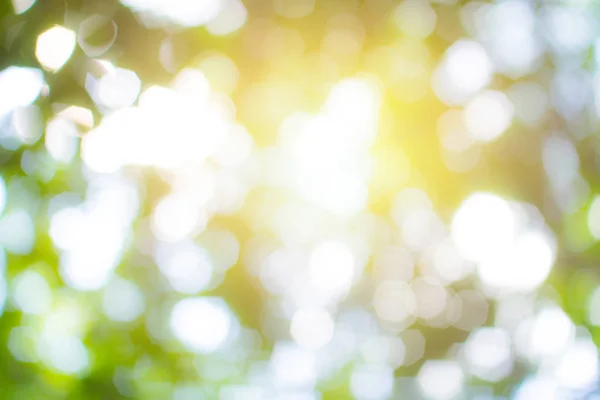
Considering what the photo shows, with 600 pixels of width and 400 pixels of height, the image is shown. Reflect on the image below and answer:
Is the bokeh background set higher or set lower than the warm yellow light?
lower

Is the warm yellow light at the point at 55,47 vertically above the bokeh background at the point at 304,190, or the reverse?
the warm yellow light at the point at 55,47

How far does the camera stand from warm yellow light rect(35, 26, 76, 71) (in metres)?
1.70

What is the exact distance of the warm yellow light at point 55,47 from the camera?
1698 mm

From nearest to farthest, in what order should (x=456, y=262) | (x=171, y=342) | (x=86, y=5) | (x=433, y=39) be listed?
1. (x=86, y=5)
2. (x=171, y=342)
3. (x=433, y=39)
4. (x=456, y=262)

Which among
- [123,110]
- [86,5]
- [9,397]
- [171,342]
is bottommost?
[171,342]

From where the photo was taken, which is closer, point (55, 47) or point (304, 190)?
point (55, 47)

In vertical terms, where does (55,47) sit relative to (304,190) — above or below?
above

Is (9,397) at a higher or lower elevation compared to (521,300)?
higher

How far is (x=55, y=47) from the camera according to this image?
1.75m

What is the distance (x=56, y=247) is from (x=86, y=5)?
126 centimetres

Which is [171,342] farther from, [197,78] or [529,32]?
Result: [529,32]

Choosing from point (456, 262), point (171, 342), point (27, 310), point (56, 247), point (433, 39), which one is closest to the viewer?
point (27, 310)

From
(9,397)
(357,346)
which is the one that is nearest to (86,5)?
(9,397)

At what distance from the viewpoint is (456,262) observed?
4684 mm
